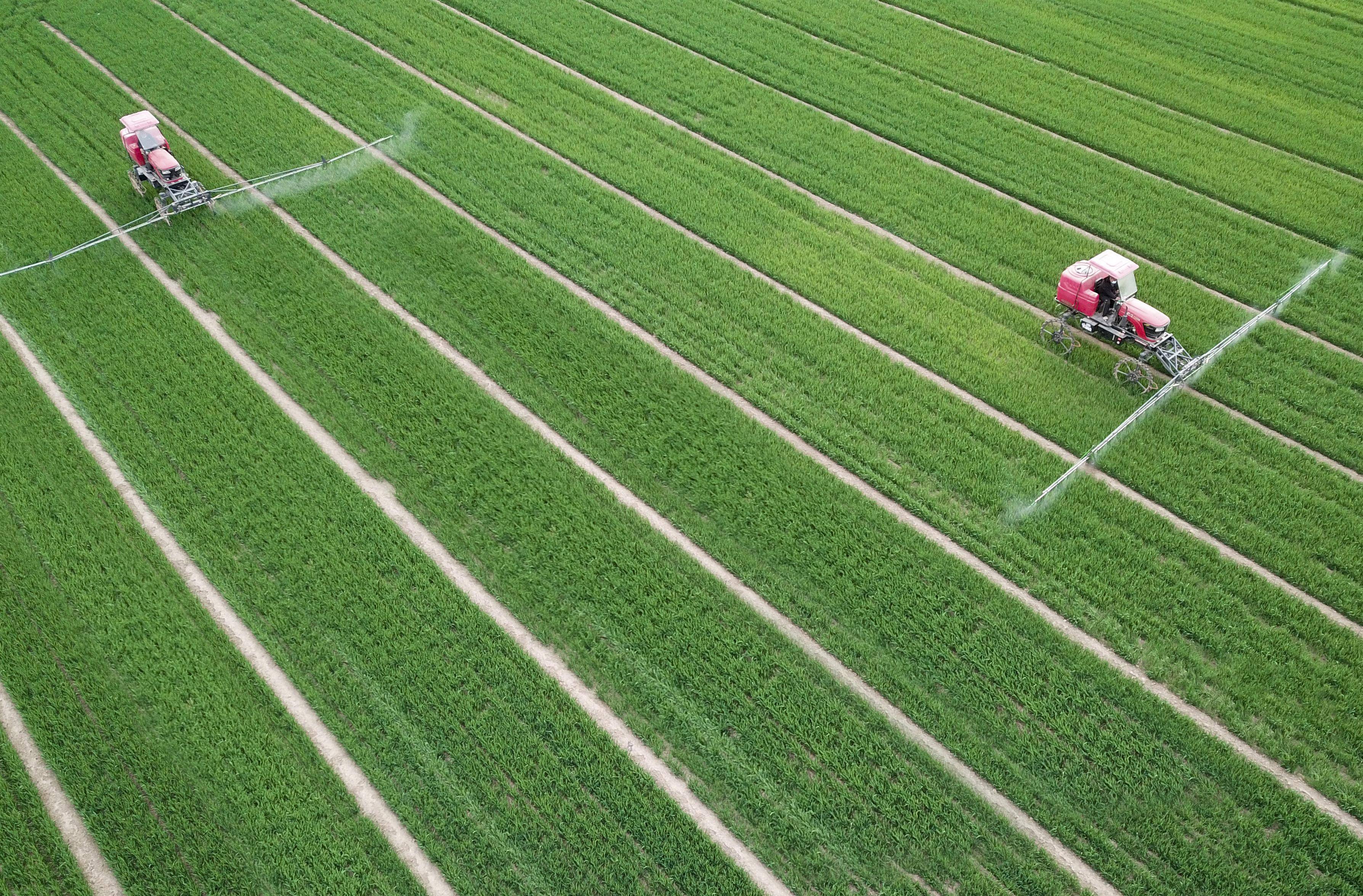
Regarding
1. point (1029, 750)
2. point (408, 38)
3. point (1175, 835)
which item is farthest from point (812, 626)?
point (408, 38)

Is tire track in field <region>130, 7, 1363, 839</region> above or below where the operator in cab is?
below

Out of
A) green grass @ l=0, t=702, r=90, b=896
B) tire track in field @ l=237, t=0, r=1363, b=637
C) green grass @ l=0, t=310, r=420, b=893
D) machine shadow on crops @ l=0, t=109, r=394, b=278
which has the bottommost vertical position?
green grass @ l=0, t=702, r=90, b=896

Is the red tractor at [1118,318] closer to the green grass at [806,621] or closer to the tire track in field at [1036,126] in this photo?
the green grass at [806,621]

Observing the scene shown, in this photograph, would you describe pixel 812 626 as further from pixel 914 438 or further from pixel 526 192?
pixel 526 192

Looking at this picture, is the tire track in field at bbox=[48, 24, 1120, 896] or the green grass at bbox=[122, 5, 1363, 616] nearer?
the tire track in field at bbox=[48, 24, 1120, 896]

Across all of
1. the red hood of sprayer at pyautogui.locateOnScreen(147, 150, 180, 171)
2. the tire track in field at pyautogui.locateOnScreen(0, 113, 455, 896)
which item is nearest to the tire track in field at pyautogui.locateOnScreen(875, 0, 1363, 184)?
the red hood of sprayer at pyautogui.locateOnScreen(147, 150, 180, 171)

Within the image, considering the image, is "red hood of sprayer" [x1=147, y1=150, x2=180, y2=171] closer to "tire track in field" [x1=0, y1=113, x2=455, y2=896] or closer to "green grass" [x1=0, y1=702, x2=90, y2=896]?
"tire track in field" [x1=0, y1=113, x2=455, y2=896]

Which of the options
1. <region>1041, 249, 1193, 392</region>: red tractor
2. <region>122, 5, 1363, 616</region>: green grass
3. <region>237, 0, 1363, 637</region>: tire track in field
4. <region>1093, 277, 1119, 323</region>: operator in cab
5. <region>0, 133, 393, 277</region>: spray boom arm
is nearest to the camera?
<region>237, 0, 1363, 637</region>: tire track in field

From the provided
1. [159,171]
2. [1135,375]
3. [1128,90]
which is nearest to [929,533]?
[1135,375]

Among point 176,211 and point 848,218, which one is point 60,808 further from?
point 848,218
